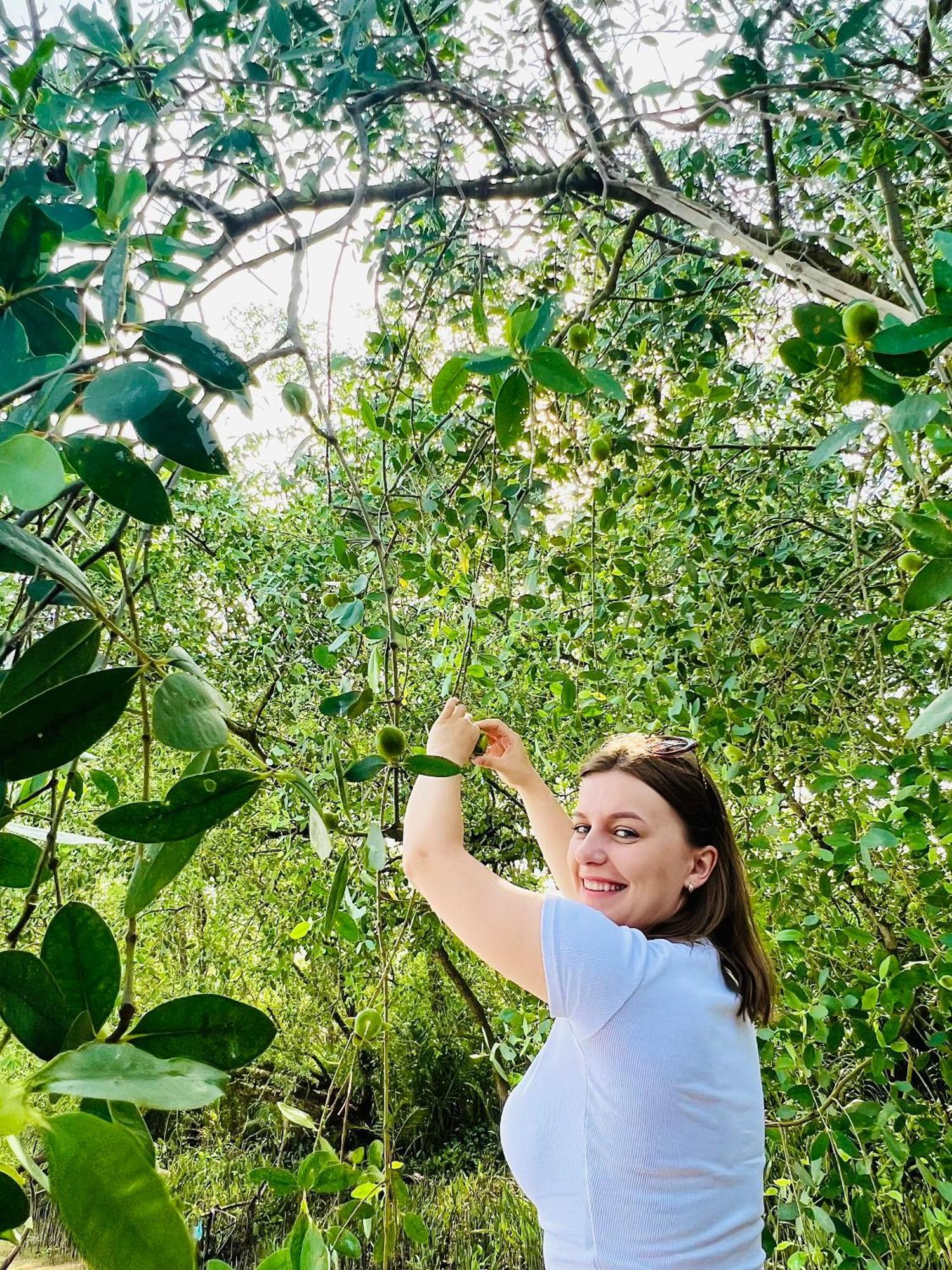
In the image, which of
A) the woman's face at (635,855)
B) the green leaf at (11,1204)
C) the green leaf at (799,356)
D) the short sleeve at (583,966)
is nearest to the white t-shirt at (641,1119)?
the short sleeve at (583,966)

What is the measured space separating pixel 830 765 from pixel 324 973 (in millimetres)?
3383

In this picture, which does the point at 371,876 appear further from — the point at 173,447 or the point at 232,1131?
the point at 232,1131

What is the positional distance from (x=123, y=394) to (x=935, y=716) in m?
0.37

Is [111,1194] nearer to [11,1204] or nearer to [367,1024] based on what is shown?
[11,1204]

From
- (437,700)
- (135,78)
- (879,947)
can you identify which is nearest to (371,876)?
(135,78)

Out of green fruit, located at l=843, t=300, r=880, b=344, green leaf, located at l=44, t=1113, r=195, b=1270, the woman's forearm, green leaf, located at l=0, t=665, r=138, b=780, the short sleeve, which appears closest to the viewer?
green leaf, located at l=44, t=1113, r=195, b=1270

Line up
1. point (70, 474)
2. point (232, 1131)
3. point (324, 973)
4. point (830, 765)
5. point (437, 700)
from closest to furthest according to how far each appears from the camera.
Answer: point (70, 474)
point (830, 765)
point (437, 700)
point (324, 973)
point (232, 1131)

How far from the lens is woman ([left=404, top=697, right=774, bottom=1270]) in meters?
0.75

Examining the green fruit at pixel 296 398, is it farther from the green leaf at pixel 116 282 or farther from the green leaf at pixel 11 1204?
the green leaf at pixel 11 1204

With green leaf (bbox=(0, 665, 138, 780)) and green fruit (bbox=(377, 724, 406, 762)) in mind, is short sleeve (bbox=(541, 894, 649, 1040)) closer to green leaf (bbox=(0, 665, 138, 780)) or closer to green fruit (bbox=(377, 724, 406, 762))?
green fruit (bbox=(377, 724, 406, 762))

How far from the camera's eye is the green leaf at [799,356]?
1.65 feet

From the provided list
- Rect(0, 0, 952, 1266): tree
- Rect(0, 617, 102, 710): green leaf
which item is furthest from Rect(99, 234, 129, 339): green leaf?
Rect(0, 617, 102, 710): green leaf

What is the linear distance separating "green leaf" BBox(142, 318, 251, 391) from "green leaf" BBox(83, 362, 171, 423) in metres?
0.04

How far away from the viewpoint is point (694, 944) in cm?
89
